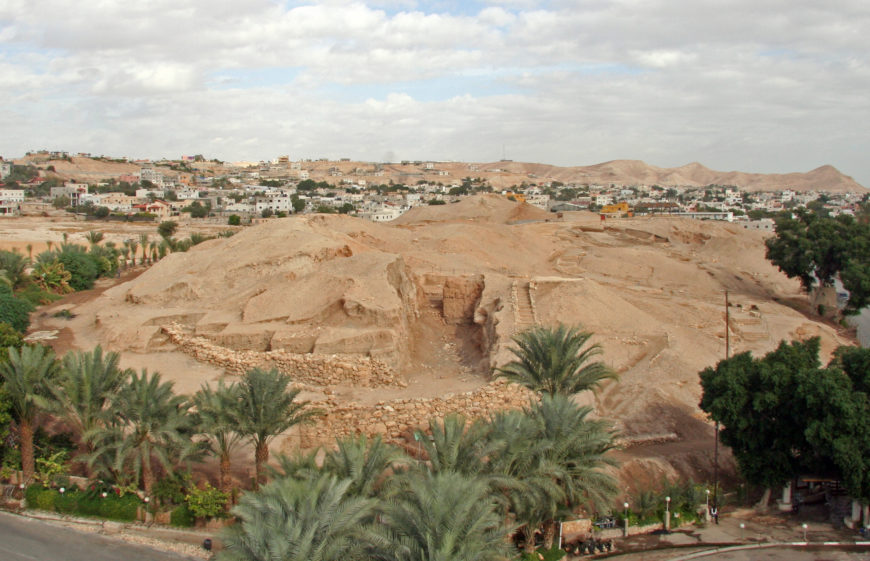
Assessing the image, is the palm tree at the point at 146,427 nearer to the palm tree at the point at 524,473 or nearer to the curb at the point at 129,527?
the curb at the point at 129,527

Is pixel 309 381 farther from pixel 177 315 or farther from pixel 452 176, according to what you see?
pixel 452 176

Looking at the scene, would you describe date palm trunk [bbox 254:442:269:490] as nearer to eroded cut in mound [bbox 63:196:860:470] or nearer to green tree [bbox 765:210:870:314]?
eroded cut in mound [bbox 63:196:860:470]

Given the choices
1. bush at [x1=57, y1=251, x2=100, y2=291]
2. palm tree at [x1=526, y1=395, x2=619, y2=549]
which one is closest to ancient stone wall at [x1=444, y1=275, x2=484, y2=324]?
palm tree at [x1=526, y1=395, x2=619, y2=549]

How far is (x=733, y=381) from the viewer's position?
1198cm

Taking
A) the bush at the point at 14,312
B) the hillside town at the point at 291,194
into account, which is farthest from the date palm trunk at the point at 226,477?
the hillside town at the point at 291,194

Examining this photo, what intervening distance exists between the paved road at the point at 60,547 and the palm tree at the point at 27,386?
130 cm

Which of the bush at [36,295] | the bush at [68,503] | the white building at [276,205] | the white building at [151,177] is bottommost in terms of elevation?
the bush at [68,503]

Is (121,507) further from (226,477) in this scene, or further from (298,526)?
(298,526)

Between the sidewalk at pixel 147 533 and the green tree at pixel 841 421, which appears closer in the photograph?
the green tree at pixel 841 421

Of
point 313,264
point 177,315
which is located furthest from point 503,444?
point 313,264

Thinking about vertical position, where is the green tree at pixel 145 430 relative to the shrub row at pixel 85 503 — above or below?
above

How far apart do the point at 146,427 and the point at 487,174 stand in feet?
497

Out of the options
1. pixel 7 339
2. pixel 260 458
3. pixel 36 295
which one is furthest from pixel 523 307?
pixel 36 295

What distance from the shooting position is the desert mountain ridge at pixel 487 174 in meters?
126
